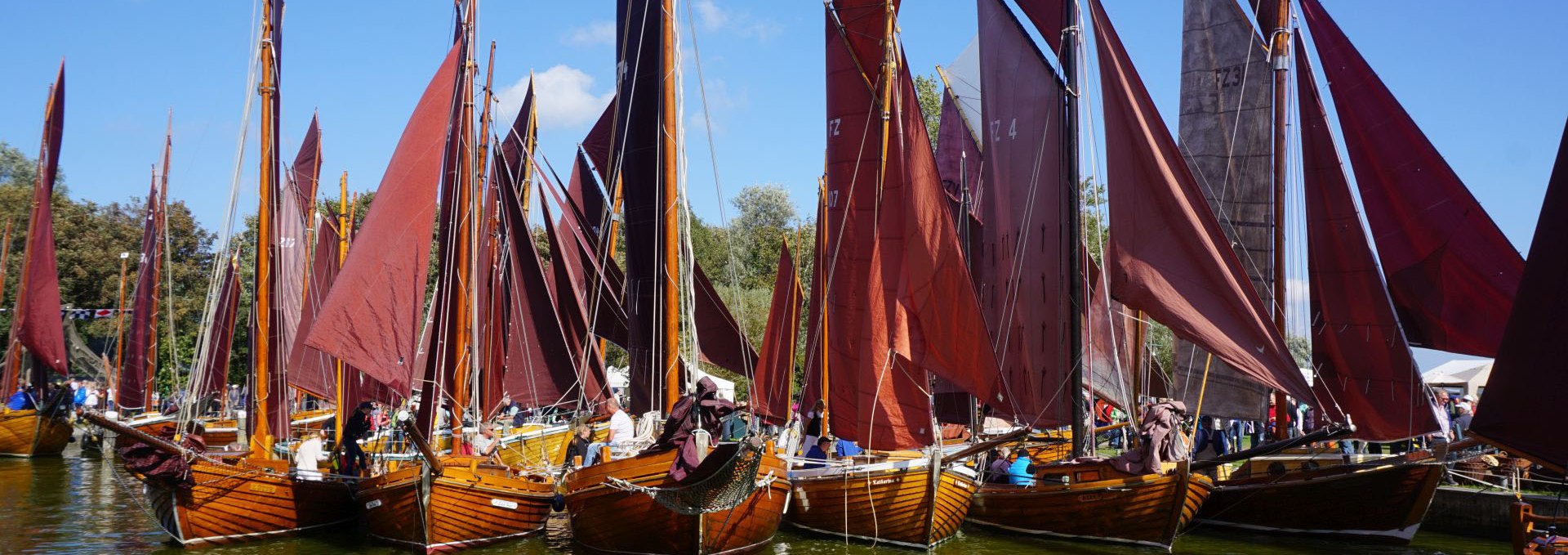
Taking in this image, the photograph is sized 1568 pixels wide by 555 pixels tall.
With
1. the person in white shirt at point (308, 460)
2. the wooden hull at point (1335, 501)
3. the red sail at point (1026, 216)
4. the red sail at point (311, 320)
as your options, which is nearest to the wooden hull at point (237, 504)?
the person in white shirt at point (308, 460)

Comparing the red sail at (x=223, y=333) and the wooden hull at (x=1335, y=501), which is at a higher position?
the red sail at (x=223, y=333)

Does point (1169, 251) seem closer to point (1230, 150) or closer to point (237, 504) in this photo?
point (1230, 150)

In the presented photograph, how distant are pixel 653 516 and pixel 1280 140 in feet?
41.8

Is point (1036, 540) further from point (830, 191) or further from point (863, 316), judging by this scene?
point (830, 191)

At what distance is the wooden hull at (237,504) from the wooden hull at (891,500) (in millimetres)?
7467

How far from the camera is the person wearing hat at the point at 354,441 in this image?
64.2ft

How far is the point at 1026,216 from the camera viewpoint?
68.3ft

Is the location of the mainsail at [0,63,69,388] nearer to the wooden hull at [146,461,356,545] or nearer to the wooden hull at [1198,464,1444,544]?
the wooden hull at [146,461,356,545]

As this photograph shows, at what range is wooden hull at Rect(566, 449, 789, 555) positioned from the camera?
16.0 metres

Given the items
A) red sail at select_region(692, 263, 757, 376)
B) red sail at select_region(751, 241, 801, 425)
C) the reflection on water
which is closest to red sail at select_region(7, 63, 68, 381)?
the reflection on water

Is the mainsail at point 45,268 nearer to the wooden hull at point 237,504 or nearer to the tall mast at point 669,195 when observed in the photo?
the wooden hull at point 237,504

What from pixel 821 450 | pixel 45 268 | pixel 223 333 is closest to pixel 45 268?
pixel 45 268

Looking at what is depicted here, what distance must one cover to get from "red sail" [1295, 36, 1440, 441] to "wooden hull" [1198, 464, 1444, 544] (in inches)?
43.0

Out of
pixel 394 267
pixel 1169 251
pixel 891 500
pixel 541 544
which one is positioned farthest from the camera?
pixel 541 544
